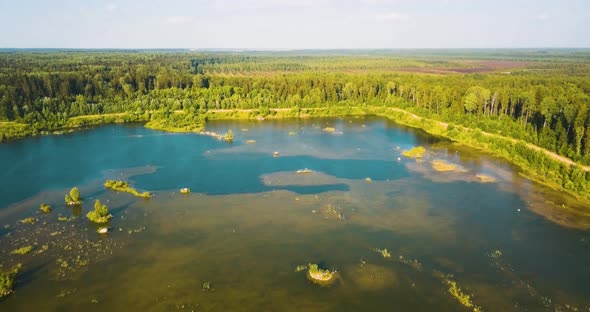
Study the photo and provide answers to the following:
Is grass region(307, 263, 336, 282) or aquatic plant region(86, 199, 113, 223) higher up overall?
aquatic plant region(86, 199, 113, 223)

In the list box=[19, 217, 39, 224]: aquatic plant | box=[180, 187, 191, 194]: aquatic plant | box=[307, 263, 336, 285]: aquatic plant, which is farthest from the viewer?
box=[180, 187, 191, 194]: aquatic plant

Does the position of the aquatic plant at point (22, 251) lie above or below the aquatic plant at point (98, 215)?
below

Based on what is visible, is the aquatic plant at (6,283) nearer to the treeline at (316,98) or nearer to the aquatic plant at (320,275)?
the aquatic plant at (320,275)

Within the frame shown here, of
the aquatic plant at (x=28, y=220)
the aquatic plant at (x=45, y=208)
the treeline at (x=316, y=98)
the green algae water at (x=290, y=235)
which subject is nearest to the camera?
the green algae water at (x=290, y=235)

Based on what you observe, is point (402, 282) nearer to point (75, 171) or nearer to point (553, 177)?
point (553, 177)

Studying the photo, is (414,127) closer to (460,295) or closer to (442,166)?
(442,166)

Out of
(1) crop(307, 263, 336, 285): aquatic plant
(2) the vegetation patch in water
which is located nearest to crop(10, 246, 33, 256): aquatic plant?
(1) crop(307, 263, 336, 285): aquatic plant

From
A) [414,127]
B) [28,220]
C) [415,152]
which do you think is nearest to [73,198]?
[28,220]

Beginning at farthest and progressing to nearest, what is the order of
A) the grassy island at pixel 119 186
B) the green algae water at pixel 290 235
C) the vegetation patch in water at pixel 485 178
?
the vegetation patch in water at pixel 485 178
the grassy island at pixel 119 186
the green algae water at pixel 290 235

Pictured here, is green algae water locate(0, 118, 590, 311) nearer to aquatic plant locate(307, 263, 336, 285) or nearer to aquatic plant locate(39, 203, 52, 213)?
aquatic plant locate(307, 263, 336, 285)

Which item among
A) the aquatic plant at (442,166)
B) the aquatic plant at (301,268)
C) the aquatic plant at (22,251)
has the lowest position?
the aquatic plant at (301,268)

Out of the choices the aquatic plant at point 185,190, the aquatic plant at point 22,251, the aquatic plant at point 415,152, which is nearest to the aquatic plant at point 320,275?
the aquatic plant at point 185,190
